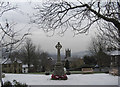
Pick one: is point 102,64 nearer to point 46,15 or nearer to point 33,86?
point 33,86

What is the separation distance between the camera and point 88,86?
34.4ft

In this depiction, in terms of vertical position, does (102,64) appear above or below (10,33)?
below

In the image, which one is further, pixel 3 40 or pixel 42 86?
pixel 42 86

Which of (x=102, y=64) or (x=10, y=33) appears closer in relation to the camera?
(x=10, y=33)

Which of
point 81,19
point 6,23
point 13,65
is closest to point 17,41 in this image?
point 6,23

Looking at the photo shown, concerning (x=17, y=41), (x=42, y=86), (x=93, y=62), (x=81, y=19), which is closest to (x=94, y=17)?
(x=81, y=19)

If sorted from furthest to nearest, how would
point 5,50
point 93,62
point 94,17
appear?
point 93,62
point 5,50
point 94,17

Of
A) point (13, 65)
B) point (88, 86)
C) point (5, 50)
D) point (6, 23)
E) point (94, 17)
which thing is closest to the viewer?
point (94, 17)

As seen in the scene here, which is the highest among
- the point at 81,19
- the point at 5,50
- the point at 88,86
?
the point at 81,19

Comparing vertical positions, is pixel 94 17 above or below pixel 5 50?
above

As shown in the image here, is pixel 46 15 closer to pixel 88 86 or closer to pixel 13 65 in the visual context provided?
pixel 88 86

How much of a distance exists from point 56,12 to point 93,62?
119 feet

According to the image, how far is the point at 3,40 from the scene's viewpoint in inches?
320

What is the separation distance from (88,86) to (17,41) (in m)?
5.48
